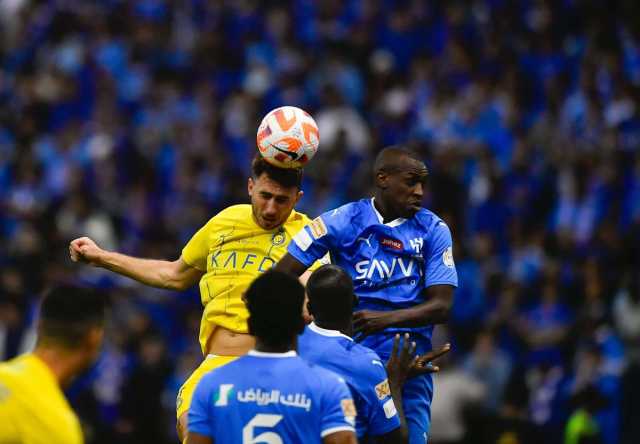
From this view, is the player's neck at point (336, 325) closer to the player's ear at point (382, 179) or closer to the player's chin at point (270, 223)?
the player's ear at point (382, 179)

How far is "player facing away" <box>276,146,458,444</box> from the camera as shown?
7.92 metres

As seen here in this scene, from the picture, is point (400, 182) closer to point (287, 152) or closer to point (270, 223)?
point (287, 152)

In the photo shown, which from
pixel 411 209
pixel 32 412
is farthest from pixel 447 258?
pixel 32 412

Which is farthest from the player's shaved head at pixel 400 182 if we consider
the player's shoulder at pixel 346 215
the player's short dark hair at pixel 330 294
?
the player's short dark hair at pixel 330 294

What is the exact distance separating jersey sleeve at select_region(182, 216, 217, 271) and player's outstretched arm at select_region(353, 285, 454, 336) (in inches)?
55.9

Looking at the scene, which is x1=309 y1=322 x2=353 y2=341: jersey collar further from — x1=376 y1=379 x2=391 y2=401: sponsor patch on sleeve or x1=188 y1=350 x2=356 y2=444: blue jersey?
x1=188 y1=350 x2=356 y2=444: blue jersey

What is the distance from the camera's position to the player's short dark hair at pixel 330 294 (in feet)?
22.6

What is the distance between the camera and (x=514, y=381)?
44.6ft

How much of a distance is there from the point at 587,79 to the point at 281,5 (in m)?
5.65

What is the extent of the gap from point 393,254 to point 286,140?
1.01 meters

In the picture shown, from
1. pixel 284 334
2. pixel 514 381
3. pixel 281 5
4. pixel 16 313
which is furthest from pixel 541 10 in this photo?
pixel 284 334

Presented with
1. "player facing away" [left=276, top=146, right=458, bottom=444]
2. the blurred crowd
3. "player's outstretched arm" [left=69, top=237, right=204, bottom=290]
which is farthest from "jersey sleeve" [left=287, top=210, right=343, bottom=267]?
the blurred crowd

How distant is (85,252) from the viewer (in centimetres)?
845

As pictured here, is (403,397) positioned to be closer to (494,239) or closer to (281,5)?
(494,239)
